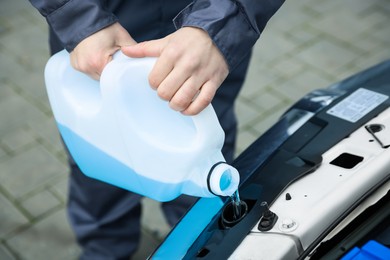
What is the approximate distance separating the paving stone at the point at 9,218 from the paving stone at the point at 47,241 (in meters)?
0.05

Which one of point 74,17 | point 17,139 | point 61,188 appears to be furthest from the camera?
point 17,139

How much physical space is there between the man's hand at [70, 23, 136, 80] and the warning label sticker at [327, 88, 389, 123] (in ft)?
1.68

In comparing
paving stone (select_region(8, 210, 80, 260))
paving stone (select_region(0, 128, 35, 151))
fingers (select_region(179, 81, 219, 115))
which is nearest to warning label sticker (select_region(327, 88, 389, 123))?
fingers (select_region(179, 81, 219, 115))

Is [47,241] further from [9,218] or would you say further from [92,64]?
[92,64]

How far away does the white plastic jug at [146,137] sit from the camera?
1.20m

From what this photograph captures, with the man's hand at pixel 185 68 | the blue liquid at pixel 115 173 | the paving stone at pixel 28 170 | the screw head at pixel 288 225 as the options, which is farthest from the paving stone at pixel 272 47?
the screw head at pixel 288 225

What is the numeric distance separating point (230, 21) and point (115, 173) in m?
0.44

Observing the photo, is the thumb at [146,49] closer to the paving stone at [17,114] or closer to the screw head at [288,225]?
the screw head at [288,225]

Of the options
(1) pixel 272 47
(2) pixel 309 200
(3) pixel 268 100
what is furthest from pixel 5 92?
(2) pixel 309 200

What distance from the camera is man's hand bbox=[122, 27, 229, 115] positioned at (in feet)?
3.90

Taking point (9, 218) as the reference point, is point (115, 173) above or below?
above

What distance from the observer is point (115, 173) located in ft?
4.64

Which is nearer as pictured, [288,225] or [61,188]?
[288,225]

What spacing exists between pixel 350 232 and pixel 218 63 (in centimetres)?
43
